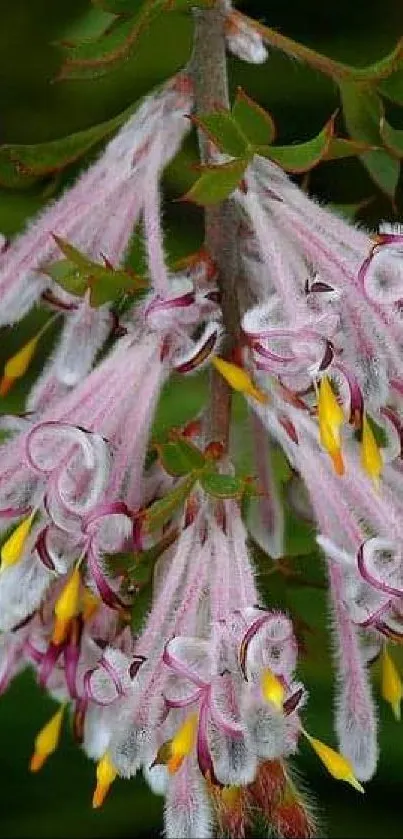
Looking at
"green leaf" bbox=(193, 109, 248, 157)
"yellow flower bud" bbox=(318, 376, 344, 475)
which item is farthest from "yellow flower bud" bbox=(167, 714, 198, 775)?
"green leaf" bbox=(193, 109, 248, 157)

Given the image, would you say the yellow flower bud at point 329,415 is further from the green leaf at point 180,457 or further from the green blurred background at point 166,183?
the green blurred background at point 166,183

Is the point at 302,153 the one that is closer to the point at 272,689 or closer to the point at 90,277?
the point at 90,277

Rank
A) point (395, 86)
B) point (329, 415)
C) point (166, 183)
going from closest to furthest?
point (329, 415) → point (395, 86) → point (166, 183)

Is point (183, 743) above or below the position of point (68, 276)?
below

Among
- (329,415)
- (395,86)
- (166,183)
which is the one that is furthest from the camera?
(166,183)

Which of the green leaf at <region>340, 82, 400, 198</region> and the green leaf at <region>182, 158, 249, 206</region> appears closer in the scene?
the green leaf at <region>182, 158, 249, 206</region>

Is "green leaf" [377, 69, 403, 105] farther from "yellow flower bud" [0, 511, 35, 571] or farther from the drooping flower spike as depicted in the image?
"yellow flower bud" [0, 511, 35, 571]

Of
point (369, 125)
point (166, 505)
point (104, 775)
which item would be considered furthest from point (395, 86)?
point (104, 775)
